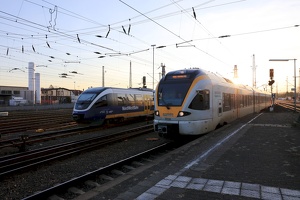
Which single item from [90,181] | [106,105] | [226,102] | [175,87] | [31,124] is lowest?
[90,181]

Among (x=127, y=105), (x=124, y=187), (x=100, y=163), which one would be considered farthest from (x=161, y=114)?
(x=127, y=105)

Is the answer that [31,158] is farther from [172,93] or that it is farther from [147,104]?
[147,104]

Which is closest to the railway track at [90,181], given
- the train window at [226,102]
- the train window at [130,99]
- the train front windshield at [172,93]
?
the train front windshield at [172,93]

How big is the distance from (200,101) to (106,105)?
9.39m

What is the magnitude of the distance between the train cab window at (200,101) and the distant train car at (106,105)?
29.1ft

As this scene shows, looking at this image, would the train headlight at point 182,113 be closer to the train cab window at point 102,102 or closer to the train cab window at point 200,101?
the train cab window at point 200,101

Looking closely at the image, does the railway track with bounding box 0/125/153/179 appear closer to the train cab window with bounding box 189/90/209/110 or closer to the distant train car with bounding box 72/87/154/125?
the train cab window with bounding box 189/90/209/110

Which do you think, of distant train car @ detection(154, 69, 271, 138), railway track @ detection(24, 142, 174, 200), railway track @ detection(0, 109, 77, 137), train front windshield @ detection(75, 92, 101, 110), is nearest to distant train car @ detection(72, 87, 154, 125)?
train front windshield @ detection(75, 92, 101, 110)

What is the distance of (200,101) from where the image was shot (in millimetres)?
11148

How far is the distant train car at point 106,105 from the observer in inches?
702

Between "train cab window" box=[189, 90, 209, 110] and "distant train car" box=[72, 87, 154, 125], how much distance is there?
8.86 m

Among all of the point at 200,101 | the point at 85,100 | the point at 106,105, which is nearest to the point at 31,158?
the point at 200,101

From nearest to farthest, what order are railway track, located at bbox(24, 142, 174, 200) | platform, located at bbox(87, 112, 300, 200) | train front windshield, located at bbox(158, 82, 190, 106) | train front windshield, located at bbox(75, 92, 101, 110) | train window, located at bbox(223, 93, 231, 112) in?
platform, located at bbox(87, 112, 300, 200)
railway track, located at bbox(24, 142, 174, 200)
train front windshield, located at bbox(158, 82, 190, 106)
train window, located at bbox(223, 93, 231, 112)
train front windshield, located at bbox(75, 92, 101, 110)

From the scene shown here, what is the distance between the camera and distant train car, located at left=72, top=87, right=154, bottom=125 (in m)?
17.8
